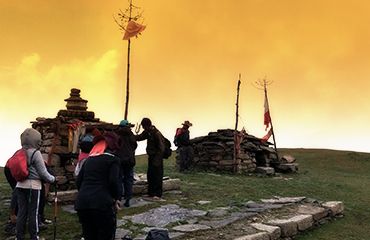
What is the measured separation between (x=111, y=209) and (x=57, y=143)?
6.44 metres

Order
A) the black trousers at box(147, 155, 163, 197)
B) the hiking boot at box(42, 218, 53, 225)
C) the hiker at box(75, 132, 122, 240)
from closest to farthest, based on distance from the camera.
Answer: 1. the hiker at box(75, 132, 122, 240)
2. the hiking boot at box(42, 218, 53, 225)
3. the black trousers at box(147, 155, 163, 197)

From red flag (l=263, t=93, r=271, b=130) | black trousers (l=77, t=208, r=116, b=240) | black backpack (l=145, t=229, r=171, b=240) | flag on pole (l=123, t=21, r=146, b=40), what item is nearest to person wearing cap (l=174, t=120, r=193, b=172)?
flag on pole (l=123, t=21, r=146, b=40)

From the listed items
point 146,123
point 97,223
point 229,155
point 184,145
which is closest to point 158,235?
point 97,223

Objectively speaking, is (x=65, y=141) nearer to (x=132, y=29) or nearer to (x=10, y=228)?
(x=10, y=228)

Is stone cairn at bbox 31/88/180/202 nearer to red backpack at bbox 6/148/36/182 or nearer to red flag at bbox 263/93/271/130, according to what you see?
red backpack at bbox 6/148/36/182

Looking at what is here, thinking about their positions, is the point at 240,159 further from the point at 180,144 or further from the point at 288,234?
the point at 288,234

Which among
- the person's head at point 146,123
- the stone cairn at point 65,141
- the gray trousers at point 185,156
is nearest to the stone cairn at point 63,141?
the stone cairn at point 65,141

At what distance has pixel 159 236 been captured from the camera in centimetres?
745

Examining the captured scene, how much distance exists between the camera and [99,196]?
20.8 feet

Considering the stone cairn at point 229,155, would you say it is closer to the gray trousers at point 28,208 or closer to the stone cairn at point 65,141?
the stone cairn at point 65,141

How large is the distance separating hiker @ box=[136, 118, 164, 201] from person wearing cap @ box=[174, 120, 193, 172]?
6970 mm

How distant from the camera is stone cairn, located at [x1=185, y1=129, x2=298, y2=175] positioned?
21.7m

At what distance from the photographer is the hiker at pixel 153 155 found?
12.4m

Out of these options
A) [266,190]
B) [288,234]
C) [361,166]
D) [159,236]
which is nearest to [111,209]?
[159,236]
